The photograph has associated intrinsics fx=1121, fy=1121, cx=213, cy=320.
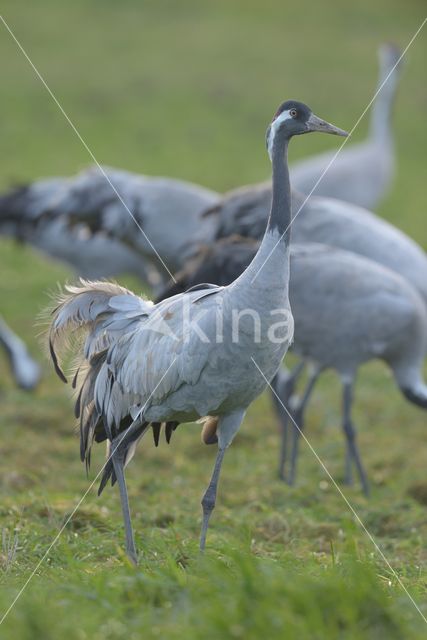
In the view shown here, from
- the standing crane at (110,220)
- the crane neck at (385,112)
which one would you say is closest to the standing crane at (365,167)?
the crane neck at (385,112)

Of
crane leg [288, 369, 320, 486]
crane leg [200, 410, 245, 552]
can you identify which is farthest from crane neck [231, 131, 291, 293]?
crane leg [288, 369, 320, 486]

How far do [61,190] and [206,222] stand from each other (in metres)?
2.04

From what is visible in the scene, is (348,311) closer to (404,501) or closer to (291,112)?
(404,501)

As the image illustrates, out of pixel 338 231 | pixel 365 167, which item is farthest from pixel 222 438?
pixel 365 167

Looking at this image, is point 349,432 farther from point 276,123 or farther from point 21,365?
point 276,123

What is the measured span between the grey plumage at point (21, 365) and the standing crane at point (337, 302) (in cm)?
221

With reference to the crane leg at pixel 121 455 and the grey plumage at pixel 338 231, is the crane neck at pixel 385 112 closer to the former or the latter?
the grey plumage at pixel 338 231

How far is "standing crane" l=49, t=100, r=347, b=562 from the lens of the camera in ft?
13.4

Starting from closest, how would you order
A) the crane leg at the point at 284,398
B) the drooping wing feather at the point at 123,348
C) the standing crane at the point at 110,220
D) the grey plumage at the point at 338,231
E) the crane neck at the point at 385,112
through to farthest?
the drooping wing feather at the point at 123,348 < the crane leg at the point at 284,398 < the grey plumage at the point at 338,231 < the standing crane at the point at 110,220 < the crane neck at the point at 385,112

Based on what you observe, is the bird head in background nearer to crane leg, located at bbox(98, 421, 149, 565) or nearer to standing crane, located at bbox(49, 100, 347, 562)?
standing crane, located at bbox(49, 100, 347, 562)

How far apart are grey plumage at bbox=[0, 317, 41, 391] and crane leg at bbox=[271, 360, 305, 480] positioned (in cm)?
190

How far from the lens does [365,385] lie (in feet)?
30.3

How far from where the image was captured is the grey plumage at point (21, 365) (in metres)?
8.34

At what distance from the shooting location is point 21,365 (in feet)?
27.5
